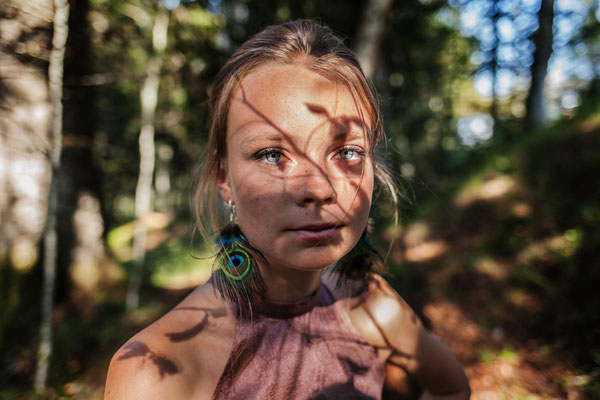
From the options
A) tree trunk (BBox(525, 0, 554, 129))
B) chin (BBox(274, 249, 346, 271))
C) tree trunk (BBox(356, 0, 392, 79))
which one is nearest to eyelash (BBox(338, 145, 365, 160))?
chin (BBox(274, 249, 346, 271))

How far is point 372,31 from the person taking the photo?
15.0 feet

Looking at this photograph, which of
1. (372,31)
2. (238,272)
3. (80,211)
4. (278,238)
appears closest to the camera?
(278,238)

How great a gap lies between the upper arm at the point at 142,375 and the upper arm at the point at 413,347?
40.4 inches

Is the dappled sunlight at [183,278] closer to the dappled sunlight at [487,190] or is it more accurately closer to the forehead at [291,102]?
the dappled sunlight at [487,190]

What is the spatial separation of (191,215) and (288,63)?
1.30 meters

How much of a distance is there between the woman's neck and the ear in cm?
37

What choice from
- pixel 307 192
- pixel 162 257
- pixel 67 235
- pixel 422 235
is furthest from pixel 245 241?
pixel 162 257

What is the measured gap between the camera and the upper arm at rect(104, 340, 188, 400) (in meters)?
1.05

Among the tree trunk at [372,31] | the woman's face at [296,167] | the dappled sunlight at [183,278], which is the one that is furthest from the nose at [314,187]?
the dappled sunlight at [183,278]

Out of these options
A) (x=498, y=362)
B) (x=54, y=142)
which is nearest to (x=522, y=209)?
(x=498, y=362)

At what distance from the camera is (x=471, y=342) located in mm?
3652

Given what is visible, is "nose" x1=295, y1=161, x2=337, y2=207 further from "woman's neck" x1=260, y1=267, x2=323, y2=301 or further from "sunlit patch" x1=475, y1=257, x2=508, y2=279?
"sunlit patch" x1=475, y1=257, x2=508, y2=279

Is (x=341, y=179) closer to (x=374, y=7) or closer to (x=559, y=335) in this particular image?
(x=559, y=335)

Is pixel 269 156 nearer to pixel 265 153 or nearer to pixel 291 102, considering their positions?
pixel 265 153
